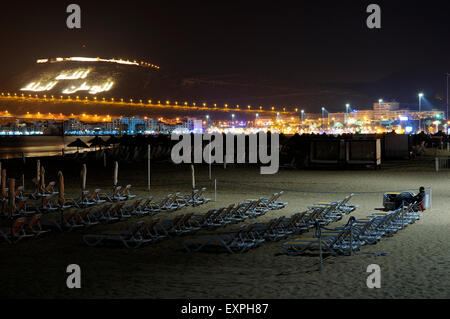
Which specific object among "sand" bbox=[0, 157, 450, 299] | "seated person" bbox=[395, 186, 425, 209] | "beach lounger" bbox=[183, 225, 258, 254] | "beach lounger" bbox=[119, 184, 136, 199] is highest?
"seated person" bbox=[395, 186, 425, 209]

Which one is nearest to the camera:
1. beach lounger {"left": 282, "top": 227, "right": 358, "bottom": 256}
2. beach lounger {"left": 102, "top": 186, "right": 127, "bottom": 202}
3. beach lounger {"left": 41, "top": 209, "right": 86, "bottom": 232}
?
beach lounger {"left": 282, "top": 227, "right": 358, "bottom": 256}

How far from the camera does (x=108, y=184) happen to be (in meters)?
23.2

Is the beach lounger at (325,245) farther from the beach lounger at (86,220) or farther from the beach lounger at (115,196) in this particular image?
the beach lounger at (115,196)

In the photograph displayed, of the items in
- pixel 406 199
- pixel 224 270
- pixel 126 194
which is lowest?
pixel 224 270

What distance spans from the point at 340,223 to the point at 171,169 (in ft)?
62.1

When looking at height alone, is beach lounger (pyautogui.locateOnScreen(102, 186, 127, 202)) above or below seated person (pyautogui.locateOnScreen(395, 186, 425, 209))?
below

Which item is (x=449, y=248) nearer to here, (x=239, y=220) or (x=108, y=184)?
(x=239, y=220)

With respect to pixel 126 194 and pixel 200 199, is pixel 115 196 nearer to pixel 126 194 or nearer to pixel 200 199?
pixel 126 194

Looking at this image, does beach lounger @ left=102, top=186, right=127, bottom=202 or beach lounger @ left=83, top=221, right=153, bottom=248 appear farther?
beach lounger @ left=102, top=186, right=127, bottom=202

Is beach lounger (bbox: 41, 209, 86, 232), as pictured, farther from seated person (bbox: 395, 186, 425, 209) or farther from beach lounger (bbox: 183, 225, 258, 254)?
seated person (bbox: 395, 186, 425, 209)

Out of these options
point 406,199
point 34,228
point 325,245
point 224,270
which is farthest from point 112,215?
point 406,199

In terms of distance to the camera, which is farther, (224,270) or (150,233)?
(150,233)

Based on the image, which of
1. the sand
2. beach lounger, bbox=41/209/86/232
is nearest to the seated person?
the sand

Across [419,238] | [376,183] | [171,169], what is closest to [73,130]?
[171,169]
